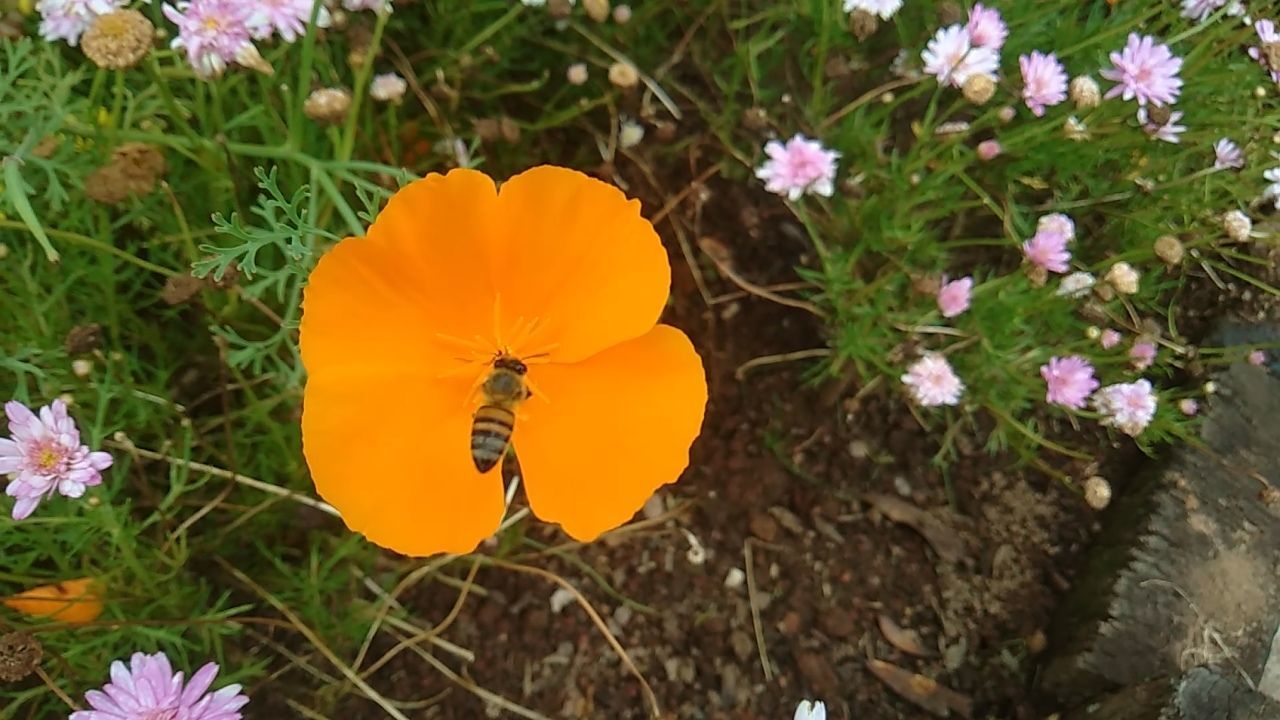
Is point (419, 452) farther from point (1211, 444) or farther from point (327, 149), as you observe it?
point (1211, 444)

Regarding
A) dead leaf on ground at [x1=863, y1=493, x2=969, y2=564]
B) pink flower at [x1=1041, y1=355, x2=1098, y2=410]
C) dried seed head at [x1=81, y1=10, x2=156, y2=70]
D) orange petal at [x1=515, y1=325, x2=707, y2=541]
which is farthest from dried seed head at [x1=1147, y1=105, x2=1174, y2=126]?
dried seed head at [x1=81, y1=10, x2=156, y2=70]

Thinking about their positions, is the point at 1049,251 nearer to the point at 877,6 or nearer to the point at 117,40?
the point at 877,6

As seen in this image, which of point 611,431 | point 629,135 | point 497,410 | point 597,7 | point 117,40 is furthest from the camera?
point 629,135

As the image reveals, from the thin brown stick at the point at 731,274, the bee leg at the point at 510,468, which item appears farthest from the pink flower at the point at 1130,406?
the bee leg at the point at 510,468

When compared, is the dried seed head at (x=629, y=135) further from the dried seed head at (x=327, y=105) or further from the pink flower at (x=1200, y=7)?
the pink flower at (x=1200, y=7)

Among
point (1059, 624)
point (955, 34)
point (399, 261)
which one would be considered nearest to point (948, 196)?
point (955, 34)

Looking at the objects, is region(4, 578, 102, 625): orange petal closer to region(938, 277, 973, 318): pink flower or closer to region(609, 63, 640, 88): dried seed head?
region(609, 63, 640, 88): dried seed head

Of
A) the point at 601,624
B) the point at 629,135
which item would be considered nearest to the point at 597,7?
the point at 629,135
